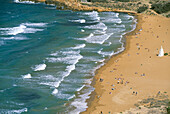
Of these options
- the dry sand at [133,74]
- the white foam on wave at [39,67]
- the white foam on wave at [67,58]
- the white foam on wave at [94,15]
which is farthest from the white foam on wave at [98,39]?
the white foam on wave at [94,15]

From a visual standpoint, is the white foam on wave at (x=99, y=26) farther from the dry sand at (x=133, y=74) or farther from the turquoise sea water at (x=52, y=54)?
the dry sand at (x=133, y=74)

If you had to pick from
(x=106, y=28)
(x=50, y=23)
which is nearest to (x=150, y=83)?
(x=106, y=28)

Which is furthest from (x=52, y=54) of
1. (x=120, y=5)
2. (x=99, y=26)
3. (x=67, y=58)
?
(x=120, y=5)

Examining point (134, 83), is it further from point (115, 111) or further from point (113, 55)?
point (113, 55)

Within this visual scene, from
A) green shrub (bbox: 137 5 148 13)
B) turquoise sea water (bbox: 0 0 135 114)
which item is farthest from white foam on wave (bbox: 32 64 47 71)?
green shrub (bbox: 137 5 148 13)

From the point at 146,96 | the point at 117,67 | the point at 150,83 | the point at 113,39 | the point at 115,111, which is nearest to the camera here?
the point at 115,111

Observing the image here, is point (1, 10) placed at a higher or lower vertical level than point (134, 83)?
higher
